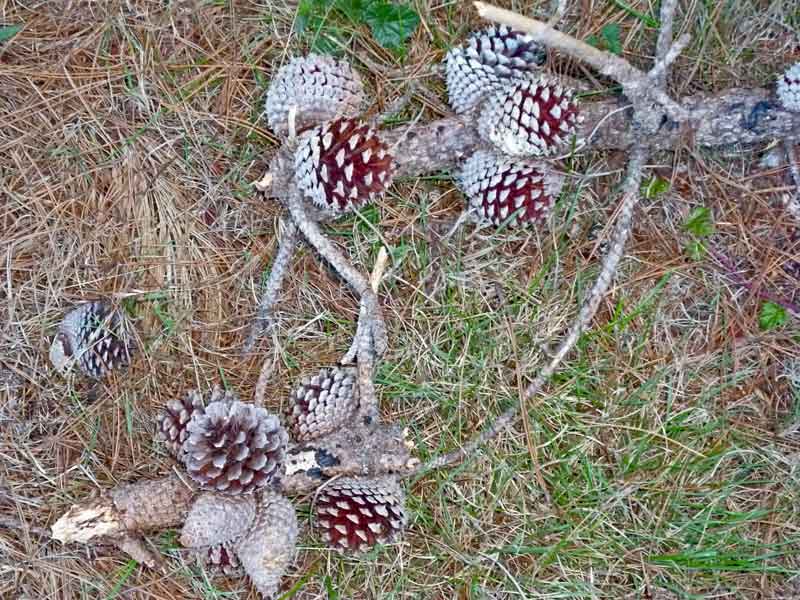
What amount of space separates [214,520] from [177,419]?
33cm

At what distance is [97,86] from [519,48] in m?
1.30

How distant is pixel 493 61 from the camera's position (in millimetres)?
1911

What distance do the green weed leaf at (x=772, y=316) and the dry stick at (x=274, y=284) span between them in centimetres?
147

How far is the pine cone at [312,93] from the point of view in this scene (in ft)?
6.20

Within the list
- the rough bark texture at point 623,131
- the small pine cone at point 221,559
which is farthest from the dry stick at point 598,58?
the small pine cone at point 221,559

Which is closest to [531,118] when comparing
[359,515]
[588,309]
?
[588,309]

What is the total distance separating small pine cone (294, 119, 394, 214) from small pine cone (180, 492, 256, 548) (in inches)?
35.4

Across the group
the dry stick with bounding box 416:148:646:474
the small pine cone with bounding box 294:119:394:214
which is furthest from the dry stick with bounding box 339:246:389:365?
the dry stick with bounding box 416:148:646:474

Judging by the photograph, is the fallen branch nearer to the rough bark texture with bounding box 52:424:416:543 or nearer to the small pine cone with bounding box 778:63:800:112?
the rough bark texture with bounding box 52:424:416:543

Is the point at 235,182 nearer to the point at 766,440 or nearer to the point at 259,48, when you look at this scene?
the point at 259,48

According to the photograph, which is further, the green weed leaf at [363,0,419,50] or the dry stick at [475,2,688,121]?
the green weed leaf at [363,0,419,50]

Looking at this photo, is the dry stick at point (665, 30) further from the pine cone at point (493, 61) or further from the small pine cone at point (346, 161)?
the small pine cone at point (346, 161)

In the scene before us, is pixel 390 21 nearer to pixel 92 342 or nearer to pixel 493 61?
pixel 493 61

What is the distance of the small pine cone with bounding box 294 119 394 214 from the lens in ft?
5.89
